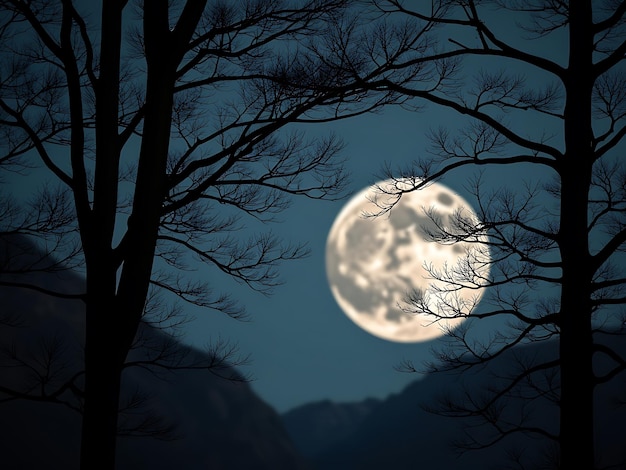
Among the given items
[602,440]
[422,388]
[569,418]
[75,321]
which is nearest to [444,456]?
[422,388]

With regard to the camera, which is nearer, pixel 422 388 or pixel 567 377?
pixel 567 377

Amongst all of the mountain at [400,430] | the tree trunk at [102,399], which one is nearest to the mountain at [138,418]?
the mountain at [400,430]

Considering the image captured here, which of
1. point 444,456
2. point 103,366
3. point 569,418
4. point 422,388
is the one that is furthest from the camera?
point 422,388

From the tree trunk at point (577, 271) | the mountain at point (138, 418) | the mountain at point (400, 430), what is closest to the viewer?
the tree trunk at point (577, 271)

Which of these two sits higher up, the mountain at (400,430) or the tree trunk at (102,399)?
the mountain at (400,430)

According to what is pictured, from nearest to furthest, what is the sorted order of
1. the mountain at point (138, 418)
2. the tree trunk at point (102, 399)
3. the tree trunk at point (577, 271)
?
the tree trunk at point (102, 399) → the tree trunk at point (577, 271) → the mountain at point (138, 418)

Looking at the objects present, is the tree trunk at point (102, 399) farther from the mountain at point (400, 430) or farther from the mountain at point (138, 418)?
the mountain at point (400, 430)

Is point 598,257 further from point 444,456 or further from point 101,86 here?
point 444,456

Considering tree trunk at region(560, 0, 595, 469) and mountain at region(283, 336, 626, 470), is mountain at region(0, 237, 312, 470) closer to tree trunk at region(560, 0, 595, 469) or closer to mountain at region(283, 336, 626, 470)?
mountain at region(283, 336, 626, 470)
